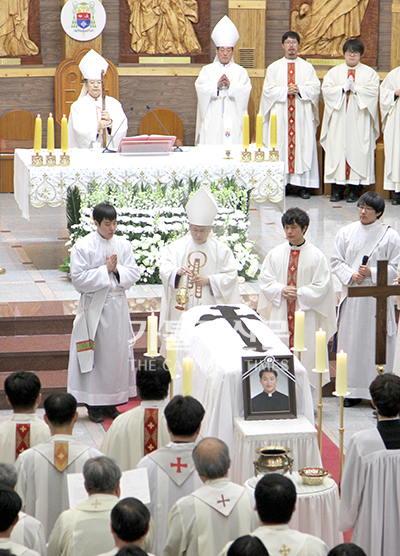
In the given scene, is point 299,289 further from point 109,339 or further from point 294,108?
point 294,108

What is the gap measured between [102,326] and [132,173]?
2806mm

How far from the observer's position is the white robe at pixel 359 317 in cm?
734

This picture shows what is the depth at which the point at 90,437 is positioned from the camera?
6805 millimetres

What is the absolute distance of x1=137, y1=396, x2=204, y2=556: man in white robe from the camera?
4.14m

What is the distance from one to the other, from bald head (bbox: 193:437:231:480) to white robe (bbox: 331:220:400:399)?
12.1 ft

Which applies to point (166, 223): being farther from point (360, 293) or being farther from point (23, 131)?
point (23, 131)

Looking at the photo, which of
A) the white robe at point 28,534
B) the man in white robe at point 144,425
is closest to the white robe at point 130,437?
the man in white robe at point 144,425

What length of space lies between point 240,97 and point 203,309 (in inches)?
289

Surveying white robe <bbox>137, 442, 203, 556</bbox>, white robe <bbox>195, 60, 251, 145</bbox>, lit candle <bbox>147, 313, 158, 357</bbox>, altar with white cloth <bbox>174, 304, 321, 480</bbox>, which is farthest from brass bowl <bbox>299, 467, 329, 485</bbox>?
white robe <bbox>195, 60, 251, 145</bbox>

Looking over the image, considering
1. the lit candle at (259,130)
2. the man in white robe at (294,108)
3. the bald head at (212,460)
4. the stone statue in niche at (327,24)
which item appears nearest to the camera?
the bald head at (212,460)

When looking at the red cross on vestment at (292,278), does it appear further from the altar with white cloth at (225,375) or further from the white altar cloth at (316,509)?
the white altar cloth at (316,509)

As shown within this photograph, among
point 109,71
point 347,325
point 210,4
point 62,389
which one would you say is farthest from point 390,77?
point 62,389

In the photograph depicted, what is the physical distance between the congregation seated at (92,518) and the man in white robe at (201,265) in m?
3.32

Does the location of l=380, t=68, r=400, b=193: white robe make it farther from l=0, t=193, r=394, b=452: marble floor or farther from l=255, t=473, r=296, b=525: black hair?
l=255, t=473, r=296, b=525: black hair
